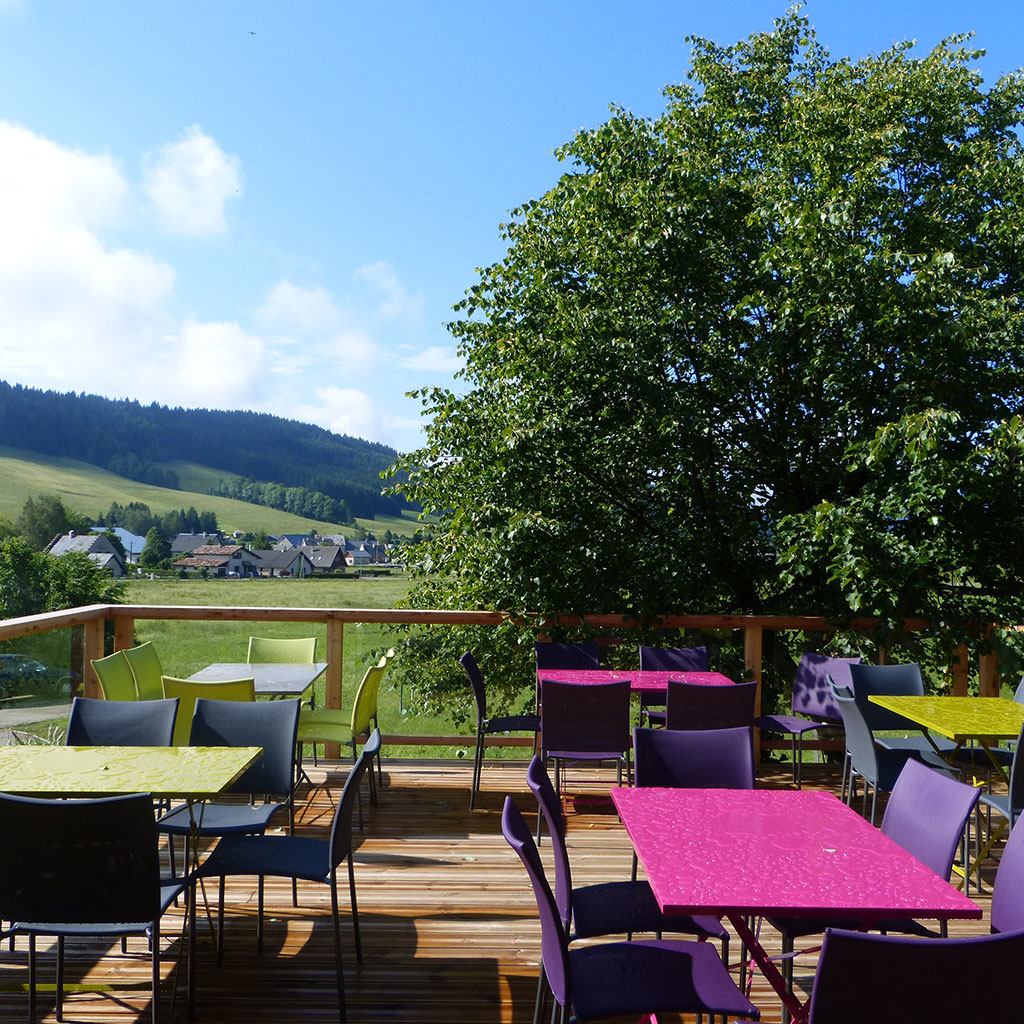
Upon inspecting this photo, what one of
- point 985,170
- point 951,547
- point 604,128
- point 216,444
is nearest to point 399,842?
point 951,547

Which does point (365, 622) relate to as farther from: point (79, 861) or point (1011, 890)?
point (1011, 890)

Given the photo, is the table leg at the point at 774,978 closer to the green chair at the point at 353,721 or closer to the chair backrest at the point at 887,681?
the green chair at the point at 353,721

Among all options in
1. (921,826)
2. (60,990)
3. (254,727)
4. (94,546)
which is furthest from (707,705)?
(94,546)

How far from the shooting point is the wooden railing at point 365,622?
20.0ft

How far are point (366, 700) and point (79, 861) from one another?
2.84m

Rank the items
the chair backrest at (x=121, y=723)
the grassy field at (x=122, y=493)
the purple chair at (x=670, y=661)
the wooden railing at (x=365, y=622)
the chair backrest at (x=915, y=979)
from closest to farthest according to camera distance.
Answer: the chair backrest at (x=915, y=979) → the chair backrest at (x=121, y=723) → the wooden railing at (x=365, y=622) → the purple chair at (x=670, y=661) → the grassy field at (x=122, y=493)

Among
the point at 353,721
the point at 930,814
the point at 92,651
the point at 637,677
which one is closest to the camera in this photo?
the point at 930,814

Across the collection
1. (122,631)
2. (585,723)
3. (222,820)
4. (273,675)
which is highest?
(122,631)

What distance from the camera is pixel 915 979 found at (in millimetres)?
1528

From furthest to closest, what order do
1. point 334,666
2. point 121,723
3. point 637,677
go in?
point 334,666, point 637,677, point 121,723

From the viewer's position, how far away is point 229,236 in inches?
581

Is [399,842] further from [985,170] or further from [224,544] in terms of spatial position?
[224,544]

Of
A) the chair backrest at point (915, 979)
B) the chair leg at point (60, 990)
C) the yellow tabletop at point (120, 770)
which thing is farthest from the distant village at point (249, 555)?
the chair backrest at point (915, 979)

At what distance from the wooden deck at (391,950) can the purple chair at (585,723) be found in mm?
507
